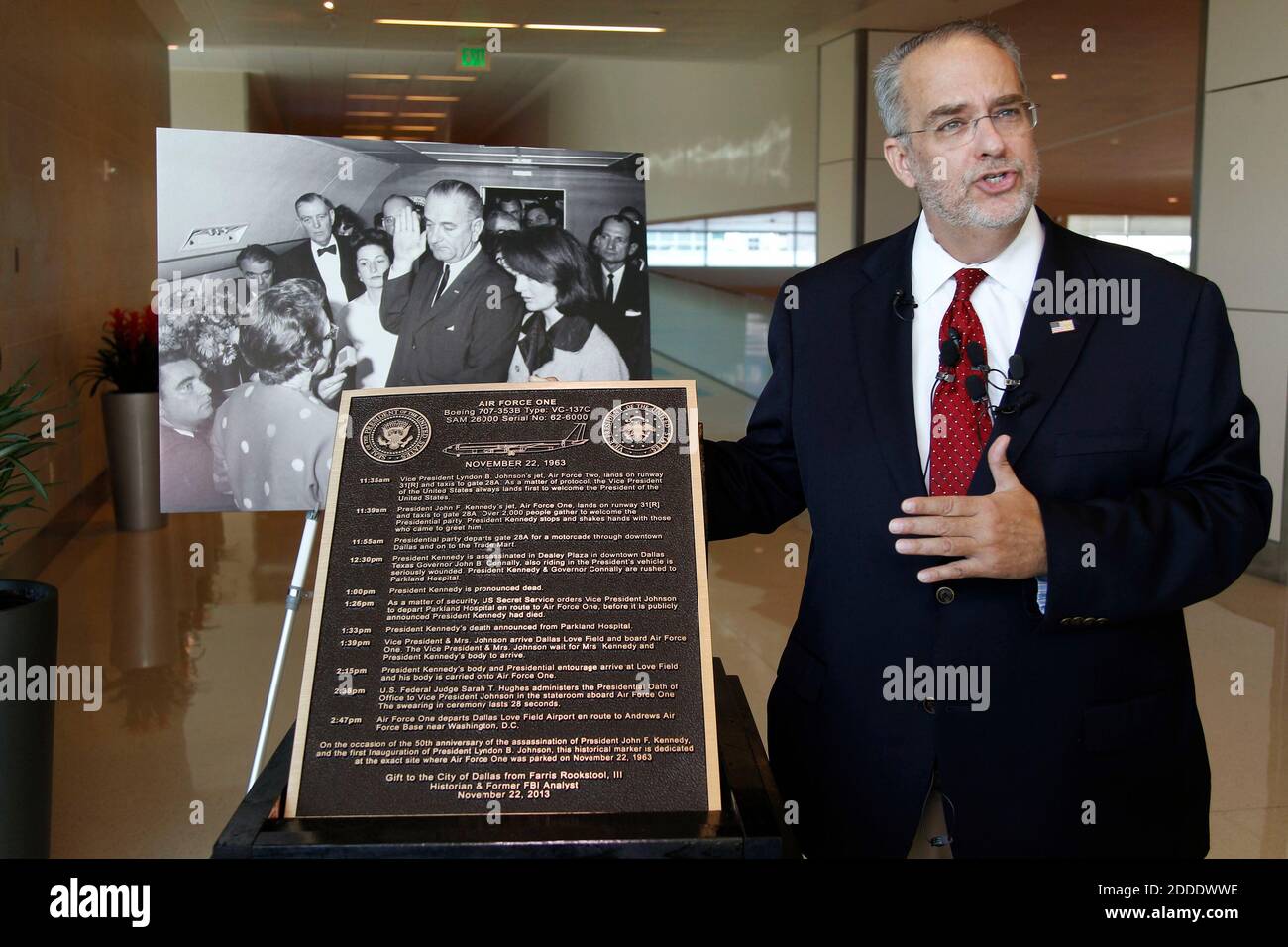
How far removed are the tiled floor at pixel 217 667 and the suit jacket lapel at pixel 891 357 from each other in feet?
7.03

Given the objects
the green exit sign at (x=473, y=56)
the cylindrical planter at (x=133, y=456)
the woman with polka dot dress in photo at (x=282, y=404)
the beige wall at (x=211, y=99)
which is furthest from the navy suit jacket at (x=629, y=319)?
the beige wall at (x=211, y=99)

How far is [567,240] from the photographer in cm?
263

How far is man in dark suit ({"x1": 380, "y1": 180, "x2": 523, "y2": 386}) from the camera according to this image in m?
2.54

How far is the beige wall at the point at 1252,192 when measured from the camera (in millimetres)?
6082

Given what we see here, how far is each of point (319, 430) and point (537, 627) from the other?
1.38 m

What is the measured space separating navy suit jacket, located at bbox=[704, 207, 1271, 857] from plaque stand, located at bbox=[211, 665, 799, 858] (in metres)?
0.45

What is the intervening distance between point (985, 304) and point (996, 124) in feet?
0.84

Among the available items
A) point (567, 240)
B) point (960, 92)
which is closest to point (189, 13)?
point (567, 240)

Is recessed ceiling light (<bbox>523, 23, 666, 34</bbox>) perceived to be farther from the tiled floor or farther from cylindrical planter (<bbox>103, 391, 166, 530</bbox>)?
cylindrical planter (<bbox>103, 391, 166, 530</bbox>)

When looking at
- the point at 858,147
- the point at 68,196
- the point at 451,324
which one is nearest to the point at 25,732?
the point at 451,324

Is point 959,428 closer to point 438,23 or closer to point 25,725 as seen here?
point 25,725

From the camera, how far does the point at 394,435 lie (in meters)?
1.47
